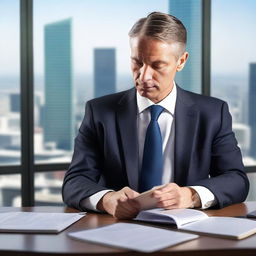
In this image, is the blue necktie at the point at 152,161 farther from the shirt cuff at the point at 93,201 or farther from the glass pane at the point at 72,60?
the glass pane at the point at 72,60

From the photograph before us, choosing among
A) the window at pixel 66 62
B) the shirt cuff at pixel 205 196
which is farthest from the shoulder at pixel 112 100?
the window at pixel 66 62

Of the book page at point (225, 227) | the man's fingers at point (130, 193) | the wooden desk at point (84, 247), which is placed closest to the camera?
the wooden desk at point (84, 247)

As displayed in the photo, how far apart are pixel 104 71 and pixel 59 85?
296mm

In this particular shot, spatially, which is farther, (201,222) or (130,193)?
(130,193)

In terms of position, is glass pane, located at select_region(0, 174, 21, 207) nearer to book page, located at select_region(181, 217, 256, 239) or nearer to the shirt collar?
the shirt collar

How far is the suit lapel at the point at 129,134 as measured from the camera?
1981 millimetres

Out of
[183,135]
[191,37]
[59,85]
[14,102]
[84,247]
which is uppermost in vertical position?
[191,37]

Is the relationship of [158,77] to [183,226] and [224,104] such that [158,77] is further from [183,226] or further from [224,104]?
[183,226]

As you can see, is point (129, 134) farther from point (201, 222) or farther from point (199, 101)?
point (201, 222)

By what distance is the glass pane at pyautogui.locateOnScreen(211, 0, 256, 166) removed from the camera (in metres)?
3.68

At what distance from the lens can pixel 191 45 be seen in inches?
145

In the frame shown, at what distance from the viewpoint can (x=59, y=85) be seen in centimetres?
347

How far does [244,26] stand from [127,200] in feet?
7.82

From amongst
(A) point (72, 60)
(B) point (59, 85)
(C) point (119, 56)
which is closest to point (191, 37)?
(C) point (119, 56)
